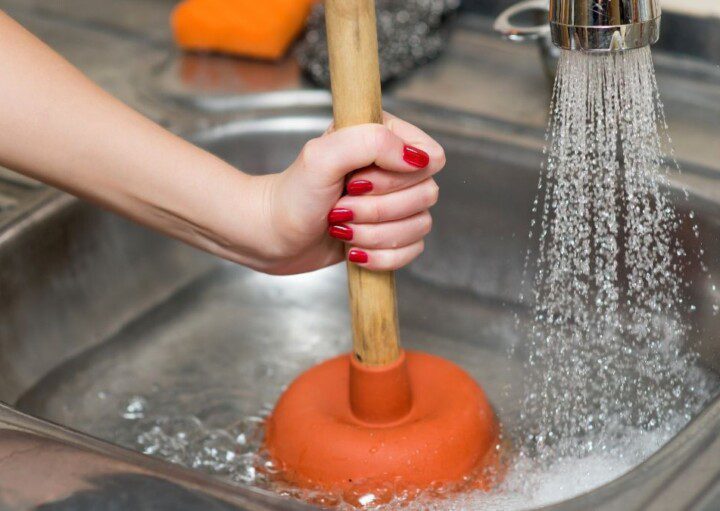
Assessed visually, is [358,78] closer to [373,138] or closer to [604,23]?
[373,138]

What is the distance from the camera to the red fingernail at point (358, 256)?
0.63 metres

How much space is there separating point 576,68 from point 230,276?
17.9 inches

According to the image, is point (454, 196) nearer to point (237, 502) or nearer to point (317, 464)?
point (317, 464)

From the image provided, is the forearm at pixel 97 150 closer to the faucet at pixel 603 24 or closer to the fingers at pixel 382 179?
the fingers at pixel 382 179

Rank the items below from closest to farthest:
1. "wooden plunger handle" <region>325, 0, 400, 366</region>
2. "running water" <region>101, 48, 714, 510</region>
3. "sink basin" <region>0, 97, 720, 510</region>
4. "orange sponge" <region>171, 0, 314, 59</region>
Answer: "wooden plunger handle" <region>325, 0, 400, 366</region>, "running water" <region>101, 48, 714, 510</region>, "sink basin" <region>0, 97, 720, 510</region>, "orange sponge" <region>171, 0, 314, 59</region>

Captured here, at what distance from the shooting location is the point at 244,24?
1035 mm

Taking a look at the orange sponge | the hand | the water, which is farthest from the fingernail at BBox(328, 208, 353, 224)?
the orange sponge

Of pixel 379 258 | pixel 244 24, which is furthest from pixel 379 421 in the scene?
pixel 244 24

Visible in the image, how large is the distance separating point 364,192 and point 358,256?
1.6 inches

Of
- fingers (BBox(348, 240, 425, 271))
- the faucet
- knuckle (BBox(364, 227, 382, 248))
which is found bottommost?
fingers (BBox(348, 240, 425, 271))

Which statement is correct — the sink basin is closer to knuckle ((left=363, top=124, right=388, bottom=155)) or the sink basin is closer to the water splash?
the water splash

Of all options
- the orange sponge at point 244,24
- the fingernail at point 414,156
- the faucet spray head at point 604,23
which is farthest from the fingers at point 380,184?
the orange sponge at point 244,24

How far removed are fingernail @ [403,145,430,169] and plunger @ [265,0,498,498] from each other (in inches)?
3.1

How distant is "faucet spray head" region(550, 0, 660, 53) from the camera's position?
572mm
